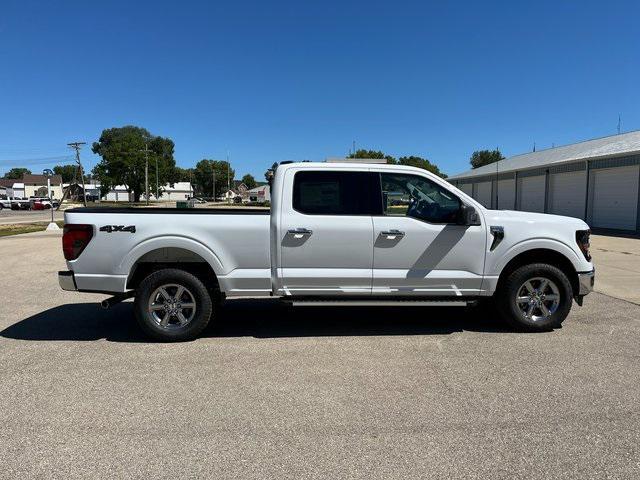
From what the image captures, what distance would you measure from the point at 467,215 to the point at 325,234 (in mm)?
1602

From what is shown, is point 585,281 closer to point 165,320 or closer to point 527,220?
point 527,220

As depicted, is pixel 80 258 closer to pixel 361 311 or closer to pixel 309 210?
pixel 309 210

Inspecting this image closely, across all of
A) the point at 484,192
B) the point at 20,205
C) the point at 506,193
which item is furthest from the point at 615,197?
the point at 20,205

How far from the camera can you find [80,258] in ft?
17.7

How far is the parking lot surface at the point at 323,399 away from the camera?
313 centimetres

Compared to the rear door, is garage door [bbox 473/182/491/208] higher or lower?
higher

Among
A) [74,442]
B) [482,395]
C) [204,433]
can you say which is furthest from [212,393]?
[482,395]

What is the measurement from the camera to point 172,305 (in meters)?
5.55

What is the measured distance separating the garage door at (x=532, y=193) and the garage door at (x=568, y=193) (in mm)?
1026

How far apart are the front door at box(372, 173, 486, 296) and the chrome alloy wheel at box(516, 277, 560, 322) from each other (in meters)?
0.64

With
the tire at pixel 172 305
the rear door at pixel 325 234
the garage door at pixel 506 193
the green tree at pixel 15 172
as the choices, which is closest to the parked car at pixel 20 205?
the garage door at pixel 506 193

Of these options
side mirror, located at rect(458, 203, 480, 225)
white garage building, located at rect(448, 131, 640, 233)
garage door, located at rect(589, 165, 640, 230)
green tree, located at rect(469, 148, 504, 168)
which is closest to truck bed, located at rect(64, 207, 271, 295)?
side mirror, located at rect(458, 203, 480, 225)

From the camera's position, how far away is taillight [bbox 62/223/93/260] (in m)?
5.34

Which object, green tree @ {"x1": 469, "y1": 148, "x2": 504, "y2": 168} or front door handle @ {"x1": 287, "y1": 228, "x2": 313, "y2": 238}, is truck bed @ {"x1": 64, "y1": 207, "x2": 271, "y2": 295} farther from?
green tree @ {"x1": 469, "y1": 148, "x2": 504, "y2": 168}
